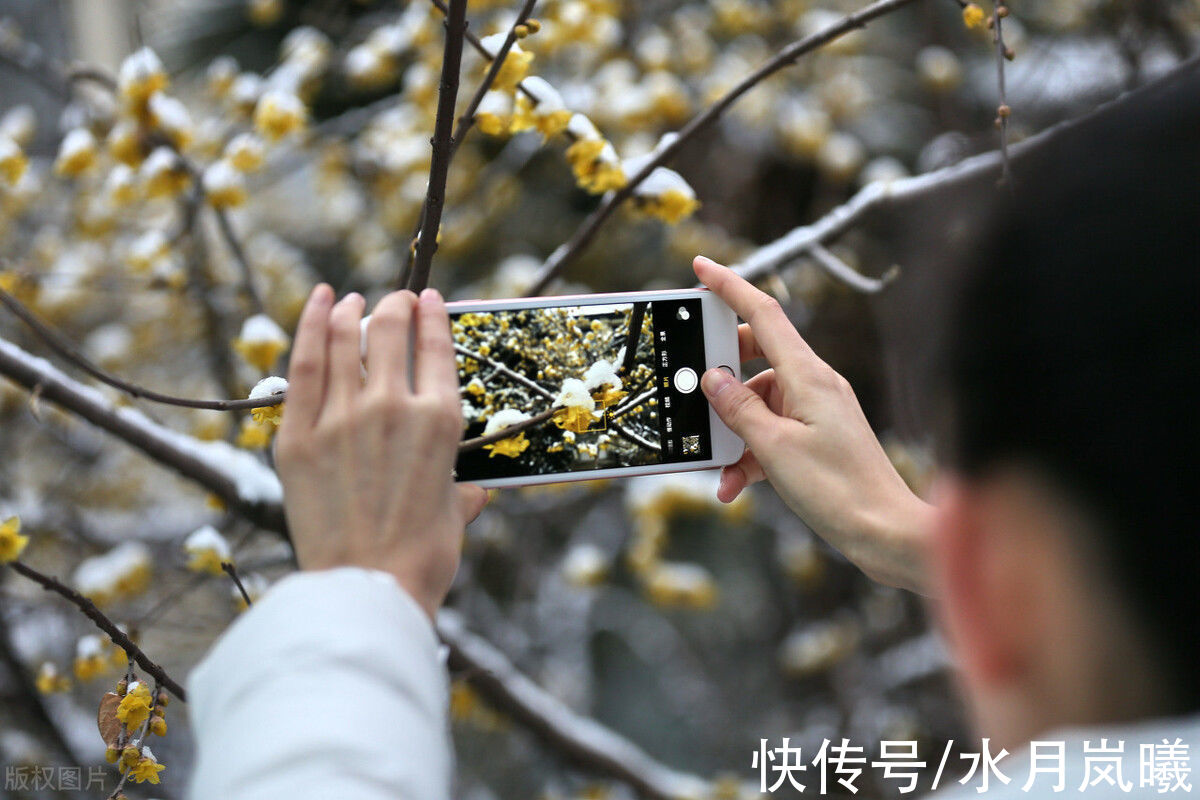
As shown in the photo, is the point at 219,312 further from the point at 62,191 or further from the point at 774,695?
the point at 774,695

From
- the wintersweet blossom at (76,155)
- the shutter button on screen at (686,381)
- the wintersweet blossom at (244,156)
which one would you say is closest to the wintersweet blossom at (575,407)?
the shutter button on screen at (686,381)

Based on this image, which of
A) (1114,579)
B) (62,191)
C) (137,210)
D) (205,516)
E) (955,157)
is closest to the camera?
(1114,579)

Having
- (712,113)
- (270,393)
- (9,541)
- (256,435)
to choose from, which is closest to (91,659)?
(9,541)

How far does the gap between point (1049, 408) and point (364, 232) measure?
2.02 metres

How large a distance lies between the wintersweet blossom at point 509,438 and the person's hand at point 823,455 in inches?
7.1

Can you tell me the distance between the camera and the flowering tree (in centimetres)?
100

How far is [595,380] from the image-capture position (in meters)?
0.71

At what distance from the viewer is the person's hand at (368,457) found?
44 cm

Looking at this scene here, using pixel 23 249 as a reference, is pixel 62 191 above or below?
above

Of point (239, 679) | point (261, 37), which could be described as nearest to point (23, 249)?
point (261, 37)

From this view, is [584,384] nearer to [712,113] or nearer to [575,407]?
[575,407]

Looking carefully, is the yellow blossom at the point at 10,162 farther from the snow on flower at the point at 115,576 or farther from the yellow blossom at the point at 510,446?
the yellow blossom at the point at 510,446

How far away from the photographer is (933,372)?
1.24 feet

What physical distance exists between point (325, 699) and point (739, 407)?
1.50 feet
